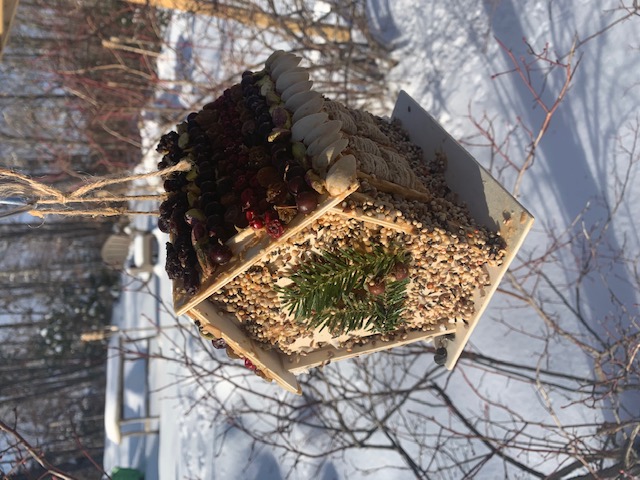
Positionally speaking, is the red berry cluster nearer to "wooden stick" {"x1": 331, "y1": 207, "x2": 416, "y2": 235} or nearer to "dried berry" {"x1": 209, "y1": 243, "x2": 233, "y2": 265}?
"dried berry" {"x1": 209, "y1": 243, "x2": 233, "y2": 265}

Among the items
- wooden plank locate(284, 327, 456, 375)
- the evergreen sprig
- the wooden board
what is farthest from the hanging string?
the wooden board

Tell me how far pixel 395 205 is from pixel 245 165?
466 millimetres

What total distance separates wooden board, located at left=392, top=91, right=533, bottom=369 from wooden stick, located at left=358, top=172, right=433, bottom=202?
0.83 ft

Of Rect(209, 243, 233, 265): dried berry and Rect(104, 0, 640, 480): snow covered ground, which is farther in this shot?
Rect(104, 0, 640, 480): snow covered ground

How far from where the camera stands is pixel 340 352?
6.55 feet

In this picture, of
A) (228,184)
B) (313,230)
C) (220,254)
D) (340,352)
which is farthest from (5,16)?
(340,352)

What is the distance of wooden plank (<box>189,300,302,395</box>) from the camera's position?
1615 millimetres

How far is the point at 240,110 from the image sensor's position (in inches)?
67.0

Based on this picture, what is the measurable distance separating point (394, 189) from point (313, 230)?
11.5 inches

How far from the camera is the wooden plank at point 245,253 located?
4.49 feet

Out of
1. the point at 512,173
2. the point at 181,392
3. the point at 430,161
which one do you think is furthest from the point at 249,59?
the point at 430,161

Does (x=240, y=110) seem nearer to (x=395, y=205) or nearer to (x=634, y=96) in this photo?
(x=395, y=205)

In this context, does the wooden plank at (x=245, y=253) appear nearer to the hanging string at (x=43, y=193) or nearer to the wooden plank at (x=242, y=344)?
the wooden plank at (x=242, y=344)

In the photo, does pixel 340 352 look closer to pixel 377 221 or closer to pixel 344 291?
pixel 344 291
